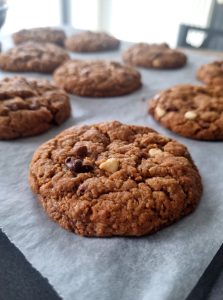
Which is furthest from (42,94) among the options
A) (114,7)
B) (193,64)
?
(114,7)

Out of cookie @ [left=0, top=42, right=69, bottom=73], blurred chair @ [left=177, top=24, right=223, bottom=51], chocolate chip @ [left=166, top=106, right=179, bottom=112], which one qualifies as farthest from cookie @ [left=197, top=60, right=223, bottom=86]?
cookie @ [left=0, top=42, right=69, bottom=73]

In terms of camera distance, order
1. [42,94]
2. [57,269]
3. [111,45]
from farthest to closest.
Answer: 1. [111,45]
2. [42,94]
3. [57,269]

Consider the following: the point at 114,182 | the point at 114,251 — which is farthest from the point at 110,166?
the point at 114,251

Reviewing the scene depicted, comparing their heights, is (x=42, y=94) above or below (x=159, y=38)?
above

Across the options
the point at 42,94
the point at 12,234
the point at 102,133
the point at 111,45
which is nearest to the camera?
the point at 12,234

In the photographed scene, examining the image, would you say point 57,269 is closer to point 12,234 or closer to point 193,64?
point 12,234

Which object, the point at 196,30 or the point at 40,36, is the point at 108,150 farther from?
the point at 196,30

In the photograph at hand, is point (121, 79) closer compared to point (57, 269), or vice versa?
point (57, 269)
